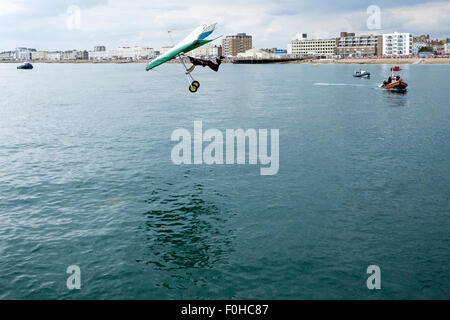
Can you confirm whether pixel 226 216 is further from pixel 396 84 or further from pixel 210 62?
pixel 396 84

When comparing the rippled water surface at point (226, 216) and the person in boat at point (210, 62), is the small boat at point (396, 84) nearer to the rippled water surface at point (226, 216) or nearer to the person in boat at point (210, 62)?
the rippled water surface at point (226, 216)

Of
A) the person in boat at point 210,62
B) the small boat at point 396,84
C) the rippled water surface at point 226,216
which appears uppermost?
the small boat at point 396,84

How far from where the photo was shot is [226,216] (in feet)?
155

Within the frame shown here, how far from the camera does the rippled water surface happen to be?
1351 inches

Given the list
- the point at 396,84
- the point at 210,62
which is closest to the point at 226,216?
the point at 210,62

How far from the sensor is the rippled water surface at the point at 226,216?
113 ft

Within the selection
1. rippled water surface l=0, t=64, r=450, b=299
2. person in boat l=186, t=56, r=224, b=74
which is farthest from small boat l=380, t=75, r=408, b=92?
person in boat l=186, t=56, r=224, b=74

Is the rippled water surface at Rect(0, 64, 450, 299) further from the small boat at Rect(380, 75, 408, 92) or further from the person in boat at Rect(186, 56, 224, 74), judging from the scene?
the small boat at Rect(380, 75, 408, 92)

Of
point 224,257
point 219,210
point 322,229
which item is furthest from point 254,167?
point 224,257

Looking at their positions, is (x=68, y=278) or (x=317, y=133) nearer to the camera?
(x=68, y=278)

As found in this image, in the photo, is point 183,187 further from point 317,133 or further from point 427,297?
point 317,133

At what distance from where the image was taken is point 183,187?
57.1 meters

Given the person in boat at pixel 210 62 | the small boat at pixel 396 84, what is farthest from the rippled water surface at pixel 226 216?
the small boat at pixel 396 84
